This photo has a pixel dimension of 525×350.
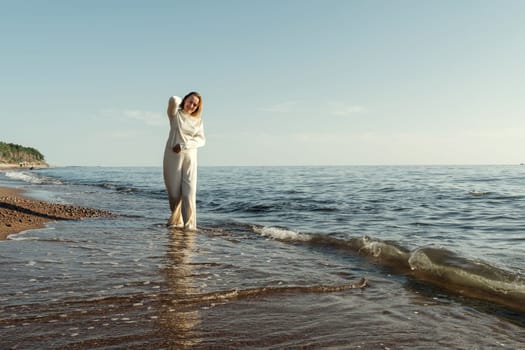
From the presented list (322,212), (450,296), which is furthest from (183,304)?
(322,212)

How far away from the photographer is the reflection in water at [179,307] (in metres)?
2.92

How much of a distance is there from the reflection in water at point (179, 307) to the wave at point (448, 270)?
2814mm

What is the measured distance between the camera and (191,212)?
8578mm

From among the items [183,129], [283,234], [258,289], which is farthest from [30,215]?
[258,289]

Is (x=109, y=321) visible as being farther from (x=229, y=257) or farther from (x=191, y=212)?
(x=191, y=212)

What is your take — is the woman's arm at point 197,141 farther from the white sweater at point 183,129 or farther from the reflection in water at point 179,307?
the reflection in water at point 179,307

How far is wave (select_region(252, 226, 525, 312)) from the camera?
14.8 feet

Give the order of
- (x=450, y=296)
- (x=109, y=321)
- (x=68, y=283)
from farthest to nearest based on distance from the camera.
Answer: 1. (x=450, y=296)
2. (x=68, y=283)
3. (x=109, y=321)

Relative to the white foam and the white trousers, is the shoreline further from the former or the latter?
the white foam

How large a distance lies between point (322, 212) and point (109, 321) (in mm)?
9724

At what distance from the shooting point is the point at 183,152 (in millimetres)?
8297

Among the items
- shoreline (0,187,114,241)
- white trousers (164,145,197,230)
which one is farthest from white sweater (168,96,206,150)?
shoreline (0,187,114,241)

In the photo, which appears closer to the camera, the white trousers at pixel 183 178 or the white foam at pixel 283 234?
the white foam at pixel 283 234

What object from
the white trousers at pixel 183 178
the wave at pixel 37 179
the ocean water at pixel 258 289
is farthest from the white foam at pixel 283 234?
the wave at pixel 37 179
